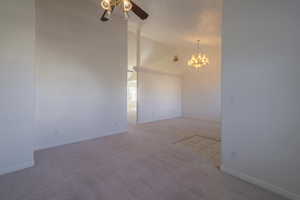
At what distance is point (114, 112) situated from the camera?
183 inches

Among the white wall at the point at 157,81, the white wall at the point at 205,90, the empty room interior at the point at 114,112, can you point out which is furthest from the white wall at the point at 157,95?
the empty room interior at the point at 114,112

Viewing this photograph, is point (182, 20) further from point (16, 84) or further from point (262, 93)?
point (16, 84)

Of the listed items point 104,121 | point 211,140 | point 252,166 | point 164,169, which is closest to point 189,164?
point 164,169

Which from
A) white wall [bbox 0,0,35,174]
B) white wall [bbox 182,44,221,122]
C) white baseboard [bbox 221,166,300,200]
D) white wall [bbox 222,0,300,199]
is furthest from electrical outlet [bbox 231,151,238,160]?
white wall [bbox 182,44,221,122]

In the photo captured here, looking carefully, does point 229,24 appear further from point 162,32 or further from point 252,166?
point 162,32

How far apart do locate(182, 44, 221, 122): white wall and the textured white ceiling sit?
1.01 meters

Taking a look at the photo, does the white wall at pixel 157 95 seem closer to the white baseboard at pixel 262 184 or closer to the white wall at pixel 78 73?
the white wall at pixel 78 73

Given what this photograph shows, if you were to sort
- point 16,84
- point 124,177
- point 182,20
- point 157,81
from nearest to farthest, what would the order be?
point 124,177 → point 16,84 → point 182,20 → point 157,81

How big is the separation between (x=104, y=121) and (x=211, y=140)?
3.15 meters

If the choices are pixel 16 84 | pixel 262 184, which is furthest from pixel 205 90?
pixel 16 84

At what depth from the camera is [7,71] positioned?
2.35 meters

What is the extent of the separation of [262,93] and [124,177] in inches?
92.2

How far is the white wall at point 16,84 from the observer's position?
7.64 ft

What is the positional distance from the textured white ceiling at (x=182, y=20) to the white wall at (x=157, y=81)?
1.04m
